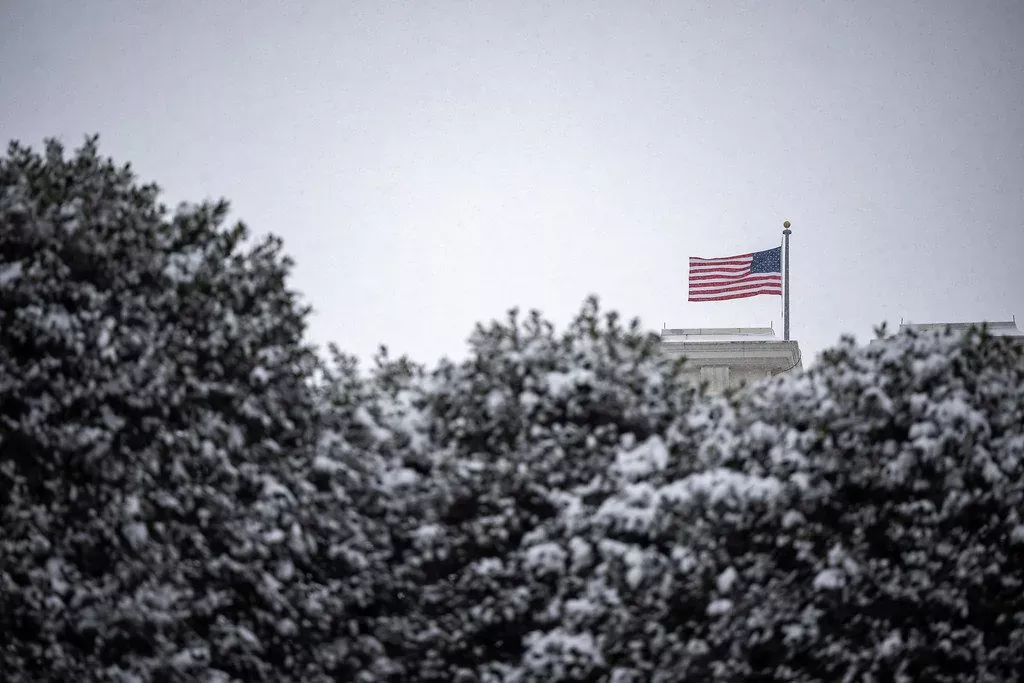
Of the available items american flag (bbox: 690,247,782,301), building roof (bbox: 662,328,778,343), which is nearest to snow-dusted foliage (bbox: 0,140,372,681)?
american flag (bbox: 690,247,782,301)

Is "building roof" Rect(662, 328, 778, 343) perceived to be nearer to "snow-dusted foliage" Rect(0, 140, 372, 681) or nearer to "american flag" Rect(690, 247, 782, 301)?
"american flag" Rect(690, 247, 782, 301)

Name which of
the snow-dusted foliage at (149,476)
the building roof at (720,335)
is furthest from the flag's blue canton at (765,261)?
the snow-dusted foliage at (149,476)

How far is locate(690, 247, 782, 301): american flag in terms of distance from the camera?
31750 mm

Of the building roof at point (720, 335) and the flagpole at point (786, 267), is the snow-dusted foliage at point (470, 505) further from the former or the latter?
the building roof at point (720, 335)

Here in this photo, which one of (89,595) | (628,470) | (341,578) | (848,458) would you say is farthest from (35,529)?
(848,458)

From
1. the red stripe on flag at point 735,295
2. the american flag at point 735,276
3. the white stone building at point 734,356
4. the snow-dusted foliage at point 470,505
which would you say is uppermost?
the american flag at point 735,276

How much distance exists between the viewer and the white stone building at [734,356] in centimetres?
4062

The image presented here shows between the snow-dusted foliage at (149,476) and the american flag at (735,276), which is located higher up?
the american flag at (735,276)

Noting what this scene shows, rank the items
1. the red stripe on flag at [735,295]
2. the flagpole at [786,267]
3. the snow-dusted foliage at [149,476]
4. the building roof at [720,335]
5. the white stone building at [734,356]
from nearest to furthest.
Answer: the snow-dusted foliage at [149,476] → the red stripe on flag at [735,295] → the flagpole at [786,267] → the white stone building at [734,356] → the building roof at [720,335]

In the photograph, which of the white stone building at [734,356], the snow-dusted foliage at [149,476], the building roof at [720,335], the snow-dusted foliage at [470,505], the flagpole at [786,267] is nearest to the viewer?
the snow-dusted foliage at [470,505]

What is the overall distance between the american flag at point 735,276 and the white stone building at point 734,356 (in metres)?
8.93

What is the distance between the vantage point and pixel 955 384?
9.32 meters

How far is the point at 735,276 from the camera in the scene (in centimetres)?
3188

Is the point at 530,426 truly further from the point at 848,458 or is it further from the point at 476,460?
the point at 848,458
